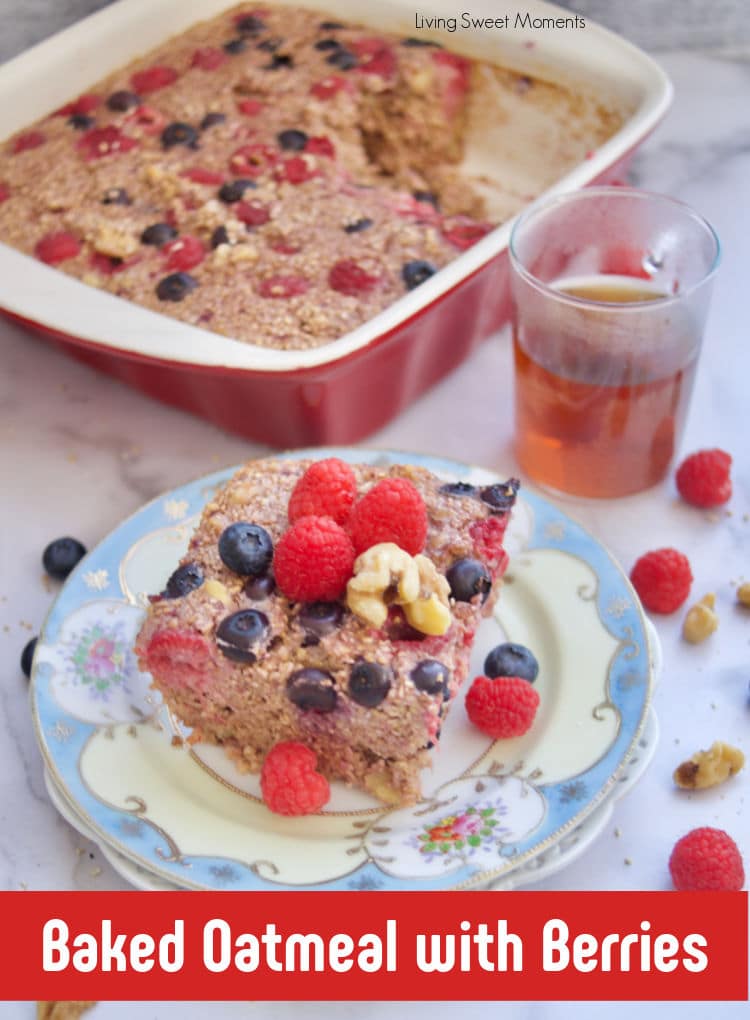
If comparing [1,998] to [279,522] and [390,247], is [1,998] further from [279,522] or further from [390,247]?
[390,247]

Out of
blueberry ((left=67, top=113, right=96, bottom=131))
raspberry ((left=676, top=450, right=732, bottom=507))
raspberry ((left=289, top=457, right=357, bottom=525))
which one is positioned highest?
blueberry ((left=67, top=113, right=96, bottom=131))

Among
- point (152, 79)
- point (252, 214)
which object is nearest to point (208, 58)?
point (152, 79)

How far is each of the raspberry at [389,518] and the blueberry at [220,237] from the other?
84 centimetres

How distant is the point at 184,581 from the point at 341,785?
399 mm

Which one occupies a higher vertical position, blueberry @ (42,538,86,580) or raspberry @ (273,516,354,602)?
raspberry @ (273,516,354,602)

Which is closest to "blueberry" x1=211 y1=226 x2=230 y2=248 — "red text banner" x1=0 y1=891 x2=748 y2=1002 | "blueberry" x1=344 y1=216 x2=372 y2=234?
"blueberry" x1=344 y1=216 x2=372 y2=234

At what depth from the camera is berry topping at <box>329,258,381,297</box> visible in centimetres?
232

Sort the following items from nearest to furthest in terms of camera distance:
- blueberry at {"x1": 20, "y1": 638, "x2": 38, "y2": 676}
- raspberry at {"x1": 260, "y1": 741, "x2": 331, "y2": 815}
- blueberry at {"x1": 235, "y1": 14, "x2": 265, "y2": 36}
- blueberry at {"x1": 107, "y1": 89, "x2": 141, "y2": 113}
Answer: raspberry at {"x1": 260, "y1": 741, "x2": 331, "y2": 815} < blueberry at {"x1": 20, "y1": 638, "x2": 38, "y2": 676} < blueberry at {"x1": 107, "y1": 89, "x2": 141, "y2": 113} < blueberry at {"x1": 235, "y1": 14, "x2": 265, "y2": 36}

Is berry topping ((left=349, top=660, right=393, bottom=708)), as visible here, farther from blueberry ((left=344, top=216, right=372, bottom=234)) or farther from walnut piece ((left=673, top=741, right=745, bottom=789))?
blueberry ((left=344, top=216, right=372, bottom=234))

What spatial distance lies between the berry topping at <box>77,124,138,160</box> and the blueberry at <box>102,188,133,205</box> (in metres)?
0.15

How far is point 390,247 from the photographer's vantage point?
2.42 meters

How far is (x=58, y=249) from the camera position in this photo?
248 centimetres

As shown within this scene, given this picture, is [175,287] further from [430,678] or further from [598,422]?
[430,678]

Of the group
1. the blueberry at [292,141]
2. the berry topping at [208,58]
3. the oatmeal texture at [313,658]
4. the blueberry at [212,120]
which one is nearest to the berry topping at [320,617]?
the oatmeal texture at [313,658]
